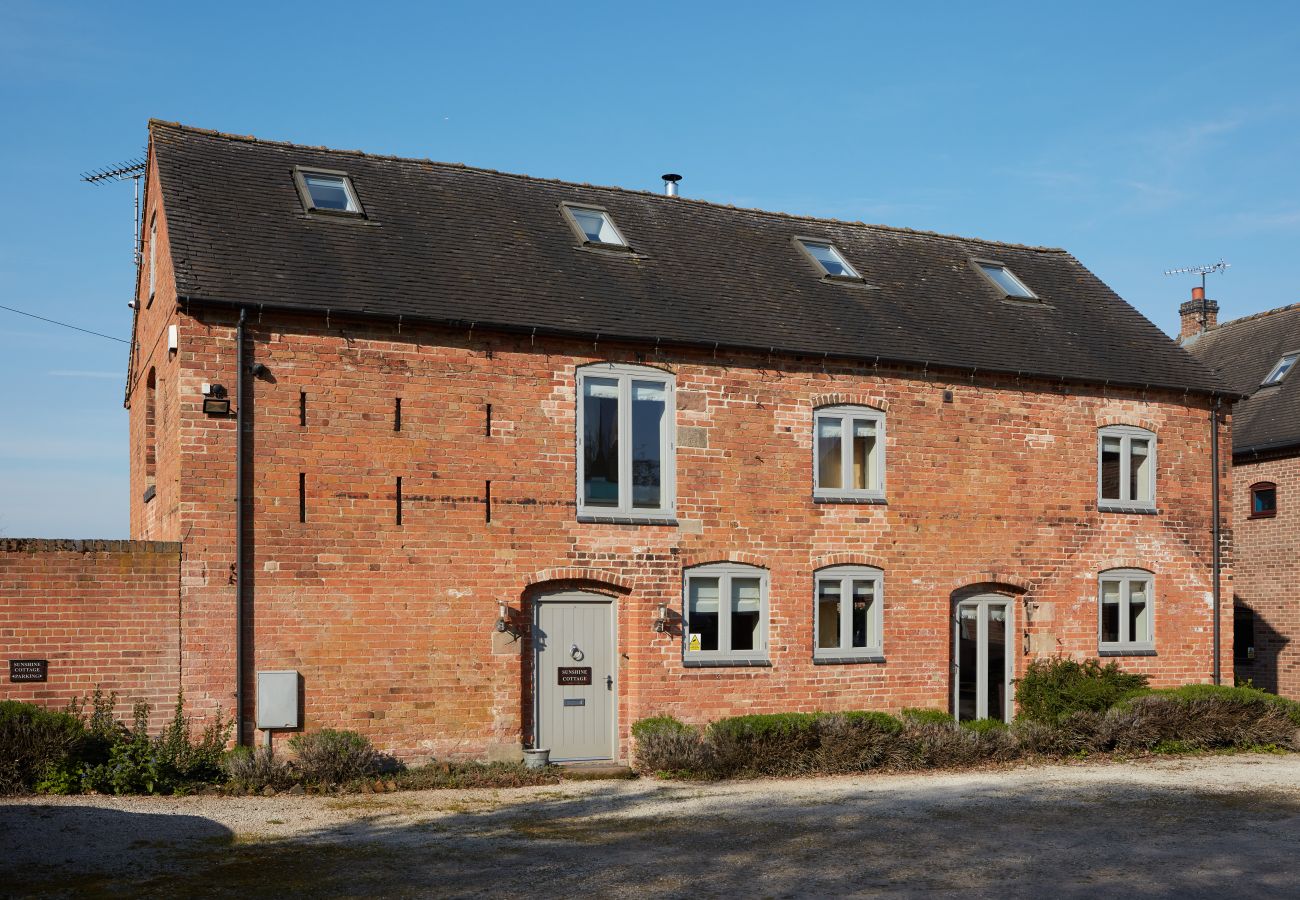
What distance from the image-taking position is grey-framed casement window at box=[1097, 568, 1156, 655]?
19.7 metres

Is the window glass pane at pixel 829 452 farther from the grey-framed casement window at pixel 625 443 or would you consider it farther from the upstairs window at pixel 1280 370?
the upstairs window at pixel 1280 370

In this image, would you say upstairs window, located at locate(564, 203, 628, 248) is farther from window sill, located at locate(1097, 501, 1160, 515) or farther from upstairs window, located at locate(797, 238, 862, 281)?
window sill, located at locate(1097, 501, 1160, 515)

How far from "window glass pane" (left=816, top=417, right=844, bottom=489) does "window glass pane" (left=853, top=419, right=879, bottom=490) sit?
0.26 metres

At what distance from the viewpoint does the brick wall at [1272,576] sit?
24.1 metres

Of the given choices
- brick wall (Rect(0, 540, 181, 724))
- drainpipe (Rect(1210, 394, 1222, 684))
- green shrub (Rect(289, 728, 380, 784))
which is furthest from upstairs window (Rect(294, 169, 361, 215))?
drainpipe (Rect(1210, 394, 1222, 684))

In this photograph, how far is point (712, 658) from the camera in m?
16.9

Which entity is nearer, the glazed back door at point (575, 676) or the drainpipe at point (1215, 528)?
the glazed back door at point (575, 676)

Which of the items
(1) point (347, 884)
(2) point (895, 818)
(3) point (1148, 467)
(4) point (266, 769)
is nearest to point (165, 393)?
(4) point (266, 769)

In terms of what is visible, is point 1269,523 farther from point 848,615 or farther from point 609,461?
point 609,461

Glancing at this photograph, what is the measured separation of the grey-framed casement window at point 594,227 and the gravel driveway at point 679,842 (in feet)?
26.0

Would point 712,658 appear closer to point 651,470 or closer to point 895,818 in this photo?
point 651,470

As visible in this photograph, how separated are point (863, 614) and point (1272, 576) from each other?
36.6 feet

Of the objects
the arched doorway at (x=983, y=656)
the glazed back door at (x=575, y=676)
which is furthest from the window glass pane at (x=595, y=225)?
the arched doorway at (x=983, y=656)

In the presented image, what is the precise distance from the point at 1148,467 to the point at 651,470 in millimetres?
8623
